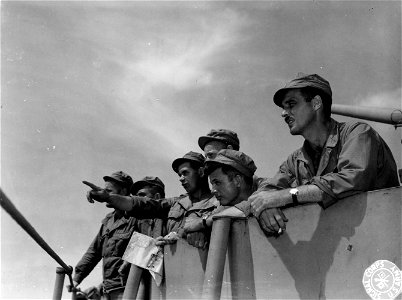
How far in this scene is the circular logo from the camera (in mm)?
2479

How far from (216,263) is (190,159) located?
10.2 feet

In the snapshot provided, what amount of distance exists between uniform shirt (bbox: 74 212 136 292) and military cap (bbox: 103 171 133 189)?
0.46m

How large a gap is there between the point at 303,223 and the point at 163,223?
3446 millimetres

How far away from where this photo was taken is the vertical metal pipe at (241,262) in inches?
114

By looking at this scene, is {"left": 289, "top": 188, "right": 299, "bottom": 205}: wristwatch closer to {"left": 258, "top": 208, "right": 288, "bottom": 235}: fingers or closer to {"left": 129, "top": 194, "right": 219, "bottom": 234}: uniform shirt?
{"left": 258, "top": 208, "right": 288, "bottom": 235}: fingers

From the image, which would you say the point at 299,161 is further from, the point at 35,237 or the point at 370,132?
the point at 35,237

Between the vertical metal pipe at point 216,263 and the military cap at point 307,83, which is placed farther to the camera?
the military cap at point 307,83

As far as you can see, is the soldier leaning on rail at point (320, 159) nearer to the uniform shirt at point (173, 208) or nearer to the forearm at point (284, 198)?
the forearm at point (284, 198)

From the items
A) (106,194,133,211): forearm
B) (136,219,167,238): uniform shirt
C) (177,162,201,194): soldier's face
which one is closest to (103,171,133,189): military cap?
(136,219,167,238): uniform shirt

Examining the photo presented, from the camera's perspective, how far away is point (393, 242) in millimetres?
2531

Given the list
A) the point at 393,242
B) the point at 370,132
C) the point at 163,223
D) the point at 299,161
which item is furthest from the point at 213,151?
the point at 393,242

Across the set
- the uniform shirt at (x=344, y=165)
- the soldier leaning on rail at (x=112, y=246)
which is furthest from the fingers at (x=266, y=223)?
the soldier leaning on rail at (x=112, y=246)

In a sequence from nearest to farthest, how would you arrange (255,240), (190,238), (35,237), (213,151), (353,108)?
1. (255,240)
2. (35,237)
3. (190,238)
4. (213,151)
5. (353,108)

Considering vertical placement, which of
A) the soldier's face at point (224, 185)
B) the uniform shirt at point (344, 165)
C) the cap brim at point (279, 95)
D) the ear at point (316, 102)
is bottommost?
the uniform shirt at point (344, 165)
